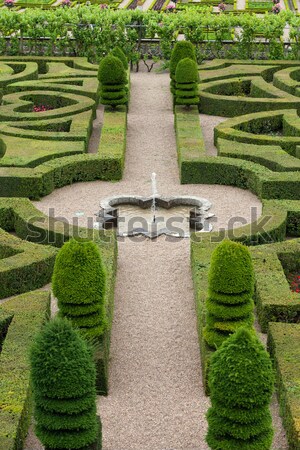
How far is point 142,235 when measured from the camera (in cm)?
1847

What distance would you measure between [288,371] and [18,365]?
371 cm

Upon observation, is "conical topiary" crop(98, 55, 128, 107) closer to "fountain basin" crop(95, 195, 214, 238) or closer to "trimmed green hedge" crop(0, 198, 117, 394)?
"fountain basin" crop(95, 195, 214, 238)

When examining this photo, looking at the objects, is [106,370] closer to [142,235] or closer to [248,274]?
[248,274]

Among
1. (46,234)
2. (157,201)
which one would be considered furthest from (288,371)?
(157,201)

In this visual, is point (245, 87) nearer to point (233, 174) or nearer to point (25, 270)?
point (233, 174)

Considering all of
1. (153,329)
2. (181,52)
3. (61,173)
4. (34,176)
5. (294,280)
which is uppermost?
(181,52)

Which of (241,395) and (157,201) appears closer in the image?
(241,395)

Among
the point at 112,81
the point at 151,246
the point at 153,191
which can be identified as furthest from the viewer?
the point at 112,81

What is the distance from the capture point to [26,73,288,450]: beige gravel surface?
12.1m

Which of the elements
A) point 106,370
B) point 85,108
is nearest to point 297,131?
point 85,108

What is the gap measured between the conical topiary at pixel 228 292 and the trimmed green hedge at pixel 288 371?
0.50 metres

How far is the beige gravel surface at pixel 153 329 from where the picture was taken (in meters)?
12.1

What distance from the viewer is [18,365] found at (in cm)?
1262

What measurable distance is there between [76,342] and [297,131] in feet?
48.8
